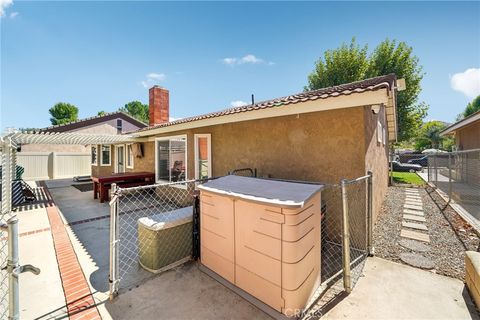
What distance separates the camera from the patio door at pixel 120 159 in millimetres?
13309

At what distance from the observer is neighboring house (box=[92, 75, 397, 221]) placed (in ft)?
13.5

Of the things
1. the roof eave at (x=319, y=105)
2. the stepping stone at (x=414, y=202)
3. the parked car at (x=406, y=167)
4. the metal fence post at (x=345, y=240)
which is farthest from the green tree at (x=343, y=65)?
the metal fence post at (x=345, y=240)

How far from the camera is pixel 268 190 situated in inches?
121

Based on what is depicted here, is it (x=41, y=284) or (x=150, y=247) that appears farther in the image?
(x=150, y=247)

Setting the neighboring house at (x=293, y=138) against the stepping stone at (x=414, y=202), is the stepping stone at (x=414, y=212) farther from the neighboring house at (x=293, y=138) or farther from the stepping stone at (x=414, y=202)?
the neighboring house at (x=293, y=138)

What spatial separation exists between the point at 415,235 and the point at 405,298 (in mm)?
2887

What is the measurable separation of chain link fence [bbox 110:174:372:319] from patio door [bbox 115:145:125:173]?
9.15 m

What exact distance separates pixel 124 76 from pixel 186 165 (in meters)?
11.7

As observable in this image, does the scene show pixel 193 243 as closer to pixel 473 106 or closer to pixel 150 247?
pixel 150 247

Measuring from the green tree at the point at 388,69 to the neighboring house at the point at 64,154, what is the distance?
2229cm

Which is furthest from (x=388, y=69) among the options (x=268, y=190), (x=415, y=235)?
(x=268, y=190)

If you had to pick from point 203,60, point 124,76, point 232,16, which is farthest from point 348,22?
point 124,76

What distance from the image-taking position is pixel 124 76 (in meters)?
15.0

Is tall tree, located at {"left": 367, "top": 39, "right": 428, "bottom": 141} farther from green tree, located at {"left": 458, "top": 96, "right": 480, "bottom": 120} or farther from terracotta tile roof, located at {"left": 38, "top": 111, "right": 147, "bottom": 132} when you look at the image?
green tree, located at {"left": 458, "top": 96, "right": 480, "bottom": 120}
